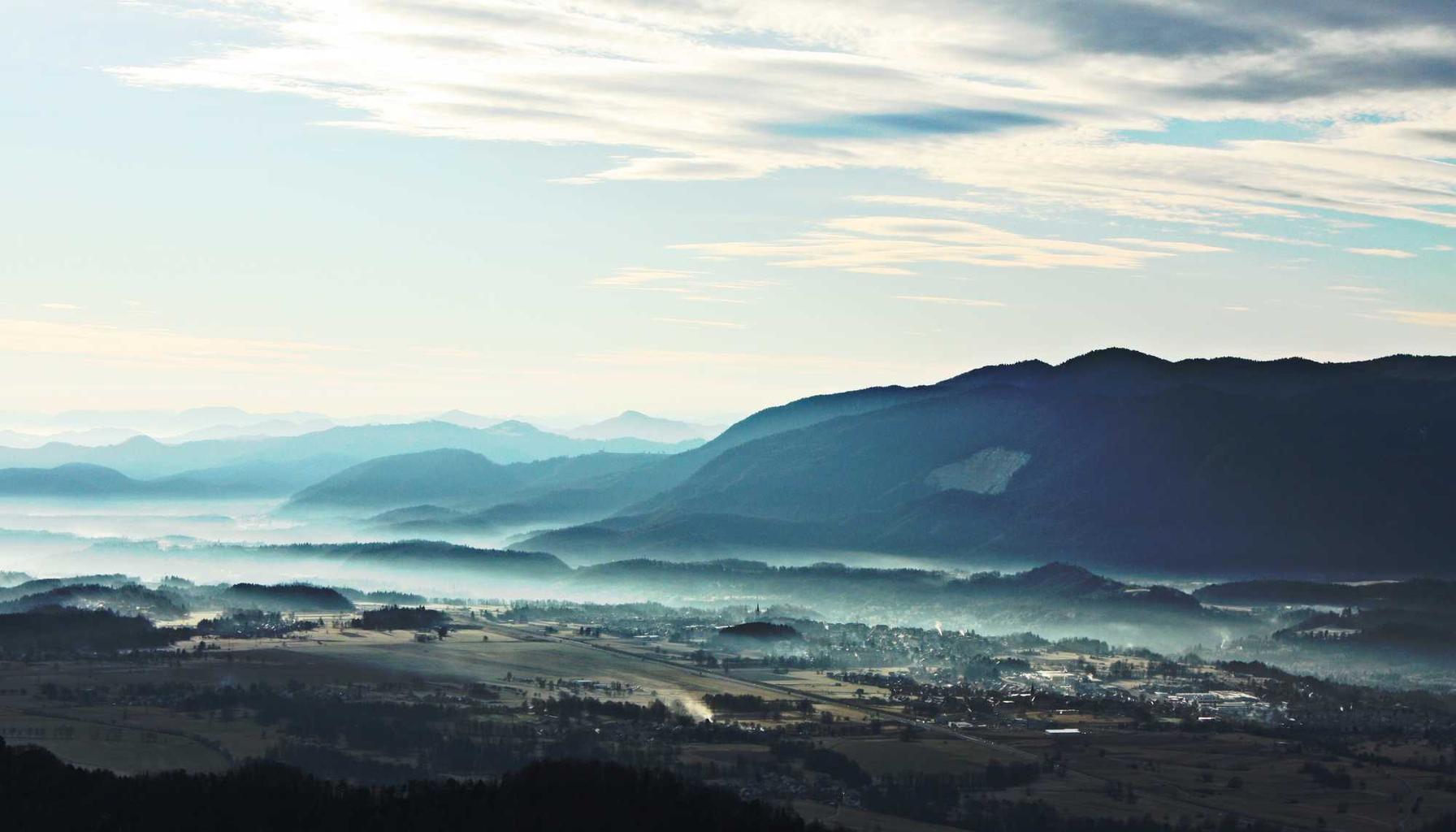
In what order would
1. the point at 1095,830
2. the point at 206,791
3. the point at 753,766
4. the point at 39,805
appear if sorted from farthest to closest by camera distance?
the point at 753,766 < the point at 1095,830 < the point at 206,791 < the point at 39,805

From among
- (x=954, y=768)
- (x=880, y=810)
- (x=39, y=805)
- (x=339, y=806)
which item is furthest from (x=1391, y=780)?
(x=39, y=805)

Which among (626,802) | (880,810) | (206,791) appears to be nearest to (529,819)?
(626,802)

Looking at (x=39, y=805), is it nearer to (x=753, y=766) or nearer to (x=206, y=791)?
(x=206, y=791)

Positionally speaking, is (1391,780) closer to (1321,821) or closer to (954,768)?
(1321,821)

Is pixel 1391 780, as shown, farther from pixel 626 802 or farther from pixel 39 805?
pixel 39 805

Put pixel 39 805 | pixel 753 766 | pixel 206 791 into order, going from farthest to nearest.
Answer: pixel 753 766
pixel 206 791
pixel 39 805

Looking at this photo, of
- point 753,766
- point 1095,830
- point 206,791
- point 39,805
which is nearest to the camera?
point 39,805

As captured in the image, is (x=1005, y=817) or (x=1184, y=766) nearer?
(x=1005, y=817)

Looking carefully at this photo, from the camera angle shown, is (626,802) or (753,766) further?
(753,766)
